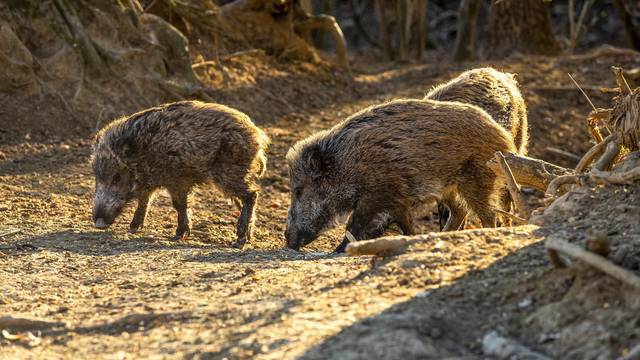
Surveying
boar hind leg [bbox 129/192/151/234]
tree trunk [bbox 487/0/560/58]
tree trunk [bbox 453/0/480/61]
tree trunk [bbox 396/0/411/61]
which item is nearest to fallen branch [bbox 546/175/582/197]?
boar hind leg [bbox 129/192/151/234]

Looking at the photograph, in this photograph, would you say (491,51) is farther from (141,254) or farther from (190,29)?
(141,254)

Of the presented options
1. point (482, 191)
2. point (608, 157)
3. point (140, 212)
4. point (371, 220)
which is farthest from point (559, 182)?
point (140, 212)

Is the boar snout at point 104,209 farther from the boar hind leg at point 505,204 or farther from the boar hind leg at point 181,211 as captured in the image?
the boar hind leg at point 505,204

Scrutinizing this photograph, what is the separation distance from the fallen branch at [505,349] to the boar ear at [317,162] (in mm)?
4029

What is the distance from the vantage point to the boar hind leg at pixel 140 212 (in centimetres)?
844

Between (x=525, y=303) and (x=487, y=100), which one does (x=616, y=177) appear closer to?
(x=525, y=303)

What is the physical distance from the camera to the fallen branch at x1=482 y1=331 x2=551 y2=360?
3898 mm

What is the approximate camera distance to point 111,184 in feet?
27.6

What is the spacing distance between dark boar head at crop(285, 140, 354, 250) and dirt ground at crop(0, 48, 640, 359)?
306 mm

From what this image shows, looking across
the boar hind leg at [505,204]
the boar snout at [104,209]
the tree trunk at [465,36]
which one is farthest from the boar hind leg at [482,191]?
the tree trunk at [465,36]

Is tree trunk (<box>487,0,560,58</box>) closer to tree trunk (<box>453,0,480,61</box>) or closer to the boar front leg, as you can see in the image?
tree trunk (<box>453,0,480,61</box>)

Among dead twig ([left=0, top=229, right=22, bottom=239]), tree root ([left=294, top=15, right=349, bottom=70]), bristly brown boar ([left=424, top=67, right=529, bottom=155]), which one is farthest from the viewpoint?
tree root ([left=294, top=15, right=349, bottom=70])

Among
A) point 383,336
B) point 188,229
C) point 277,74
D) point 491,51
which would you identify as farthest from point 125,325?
point 491,51

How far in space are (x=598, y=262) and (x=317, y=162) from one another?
406cm
